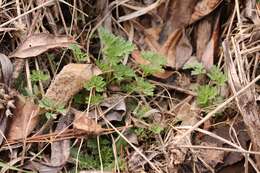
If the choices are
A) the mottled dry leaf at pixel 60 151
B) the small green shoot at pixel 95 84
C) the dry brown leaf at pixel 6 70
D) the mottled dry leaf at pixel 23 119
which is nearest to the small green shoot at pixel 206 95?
the small green shoot at pixel 95 84

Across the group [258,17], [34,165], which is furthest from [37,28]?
[258,17]

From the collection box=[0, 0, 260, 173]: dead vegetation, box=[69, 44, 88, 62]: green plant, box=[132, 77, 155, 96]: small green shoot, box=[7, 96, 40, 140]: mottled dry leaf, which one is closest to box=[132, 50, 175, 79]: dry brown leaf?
box=[0, 0, 260, 173]: dead vegetation

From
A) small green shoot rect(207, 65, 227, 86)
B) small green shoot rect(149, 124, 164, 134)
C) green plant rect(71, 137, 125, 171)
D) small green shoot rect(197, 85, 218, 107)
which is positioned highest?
small green shoot rect(207, 65, 227, 86)

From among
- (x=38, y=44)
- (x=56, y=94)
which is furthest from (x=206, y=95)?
(x=38, y=44)

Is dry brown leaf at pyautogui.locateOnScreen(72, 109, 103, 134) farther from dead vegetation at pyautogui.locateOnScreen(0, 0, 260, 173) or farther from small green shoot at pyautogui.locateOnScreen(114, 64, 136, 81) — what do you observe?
small green shoot at pyautogui.locateOnScreen(114, 64, 136, 81)

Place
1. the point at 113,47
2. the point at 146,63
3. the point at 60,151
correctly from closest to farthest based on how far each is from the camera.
Result: the point at 60,151, the point at 113,47, the point at 146,63

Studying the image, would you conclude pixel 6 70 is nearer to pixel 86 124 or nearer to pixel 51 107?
pixel 51 107

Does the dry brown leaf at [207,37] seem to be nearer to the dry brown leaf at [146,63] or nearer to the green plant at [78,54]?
the dry brown leaf at [146,63]
